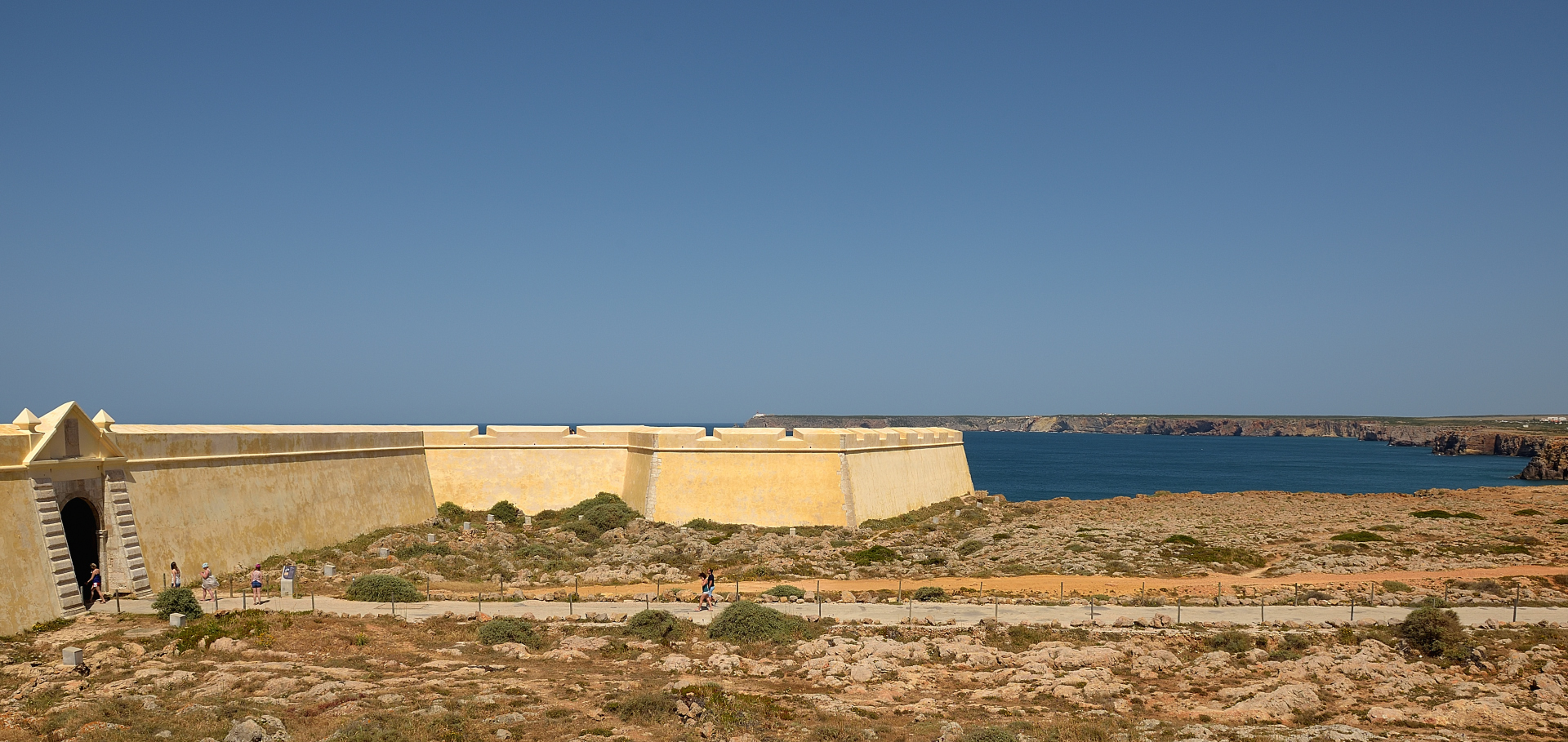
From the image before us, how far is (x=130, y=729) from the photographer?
1502 centimetres

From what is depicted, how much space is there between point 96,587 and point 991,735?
23.3 m

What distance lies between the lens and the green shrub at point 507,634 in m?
22.3

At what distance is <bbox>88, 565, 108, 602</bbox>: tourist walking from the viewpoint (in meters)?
24.7

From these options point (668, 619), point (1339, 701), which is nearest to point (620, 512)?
point (668, 619)

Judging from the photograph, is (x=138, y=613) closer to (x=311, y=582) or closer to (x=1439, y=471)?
(x=311, y=582)

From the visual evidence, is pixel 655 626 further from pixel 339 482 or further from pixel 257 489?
pixel 339 482

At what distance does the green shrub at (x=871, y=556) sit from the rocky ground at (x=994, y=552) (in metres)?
0.10

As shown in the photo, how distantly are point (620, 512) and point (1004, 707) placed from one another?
27959 mm

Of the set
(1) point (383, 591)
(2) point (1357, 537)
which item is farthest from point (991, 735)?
(2) point (1357, 537)

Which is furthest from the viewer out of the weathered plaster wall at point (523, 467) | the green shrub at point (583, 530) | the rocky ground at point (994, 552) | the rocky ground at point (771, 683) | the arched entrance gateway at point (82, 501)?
the weathered plaster wall at point (523, 467)

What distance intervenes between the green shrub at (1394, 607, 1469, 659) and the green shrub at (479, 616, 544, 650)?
2047 centimetres

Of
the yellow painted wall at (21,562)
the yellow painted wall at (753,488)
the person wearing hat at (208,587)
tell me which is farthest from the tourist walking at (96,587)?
the yellow painted wall at (753,488)

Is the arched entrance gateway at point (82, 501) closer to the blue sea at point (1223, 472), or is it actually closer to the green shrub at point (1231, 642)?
the green shrub at point (1231, 642)

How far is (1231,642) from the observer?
2195 cm
